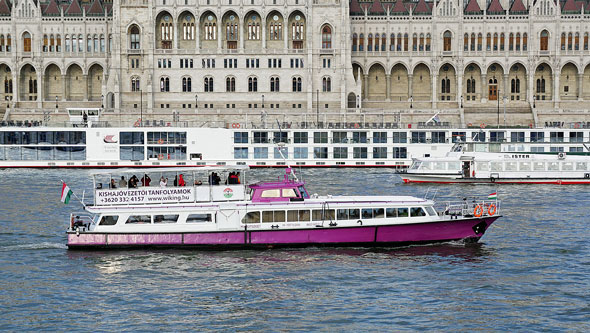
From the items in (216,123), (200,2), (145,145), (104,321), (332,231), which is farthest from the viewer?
(200,2)

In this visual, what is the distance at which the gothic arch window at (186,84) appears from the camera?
5379 inches

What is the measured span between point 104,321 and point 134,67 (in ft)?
347

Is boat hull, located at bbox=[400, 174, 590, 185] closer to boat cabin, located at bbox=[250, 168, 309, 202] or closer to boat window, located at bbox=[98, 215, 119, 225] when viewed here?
boat cabin, located at bbox=[250, 168, 309, 202]

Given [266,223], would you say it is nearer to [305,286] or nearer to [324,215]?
Result: [324,215]

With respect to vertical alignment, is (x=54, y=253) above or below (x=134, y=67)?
below

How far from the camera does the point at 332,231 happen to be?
45281 mm

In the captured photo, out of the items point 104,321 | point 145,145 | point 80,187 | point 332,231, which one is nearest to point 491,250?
point 332,231

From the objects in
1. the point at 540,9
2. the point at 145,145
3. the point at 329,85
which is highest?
the point at 540,9

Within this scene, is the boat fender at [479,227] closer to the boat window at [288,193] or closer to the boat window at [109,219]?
the boat window at [288,193]

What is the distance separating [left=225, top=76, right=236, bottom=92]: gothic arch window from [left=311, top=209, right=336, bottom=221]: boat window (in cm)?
9304

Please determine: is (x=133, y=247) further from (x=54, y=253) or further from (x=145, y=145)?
(x=145, y=145)

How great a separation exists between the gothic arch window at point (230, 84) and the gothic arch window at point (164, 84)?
8688mm

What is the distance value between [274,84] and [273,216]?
92.5 meters

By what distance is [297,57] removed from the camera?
448 ft
